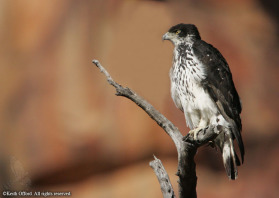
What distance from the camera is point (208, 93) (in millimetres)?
3715

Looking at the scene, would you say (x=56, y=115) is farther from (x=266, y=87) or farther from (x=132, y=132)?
(x=266, y=87)

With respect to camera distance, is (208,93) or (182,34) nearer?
(208,93)

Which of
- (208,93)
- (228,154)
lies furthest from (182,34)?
(228,154)

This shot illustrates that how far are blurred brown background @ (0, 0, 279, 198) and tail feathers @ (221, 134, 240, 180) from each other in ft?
6.55

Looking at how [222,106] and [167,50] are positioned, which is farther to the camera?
[167,50]

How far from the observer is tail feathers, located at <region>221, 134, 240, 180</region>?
11.7ft

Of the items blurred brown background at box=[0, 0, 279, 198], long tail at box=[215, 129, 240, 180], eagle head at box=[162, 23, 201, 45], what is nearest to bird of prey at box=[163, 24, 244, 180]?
long tail at box=[215, 129, 240, 180]

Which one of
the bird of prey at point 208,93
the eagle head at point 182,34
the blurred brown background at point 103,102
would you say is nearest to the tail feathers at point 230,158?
the bird of prey at point 208,93

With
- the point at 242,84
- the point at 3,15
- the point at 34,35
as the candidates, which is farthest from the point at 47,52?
the point at 242,84

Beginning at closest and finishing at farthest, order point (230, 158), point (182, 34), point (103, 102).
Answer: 1. point (230, 158)
2. point (182, 34)
3. point (103, 102)

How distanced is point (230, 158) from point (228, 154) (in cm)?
4

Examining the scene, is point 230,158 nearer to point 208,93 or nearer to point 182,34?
point 208,93

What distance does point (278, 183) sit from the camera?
586 cm

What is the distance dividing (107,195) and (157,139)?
85cm
